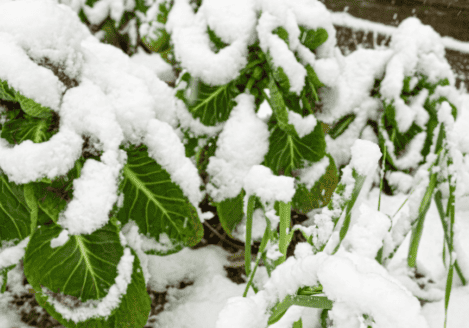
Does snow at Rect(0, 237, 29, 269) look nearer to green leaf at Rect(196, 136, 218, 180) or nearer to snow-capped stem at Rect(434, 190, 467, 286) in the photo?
green leaf at Rect(196, 136, 218, 180)

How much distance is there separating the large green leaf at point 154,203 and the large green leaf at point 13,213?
16cm

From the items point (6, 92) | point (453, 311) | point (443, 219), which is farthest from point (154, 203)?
point (453, 311)

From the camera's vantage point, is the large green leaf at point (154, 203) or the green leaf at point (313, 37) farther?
the green leaf at point (313, 37)

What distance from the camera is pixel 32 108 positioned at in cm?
53

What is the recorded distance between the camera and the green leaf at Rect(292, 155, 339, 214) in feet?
2.78

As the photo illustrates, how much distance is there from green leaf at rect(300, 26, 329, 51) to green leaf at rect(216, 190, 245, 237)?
1.30 feet

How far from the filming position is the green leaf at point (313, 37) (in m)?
0.79

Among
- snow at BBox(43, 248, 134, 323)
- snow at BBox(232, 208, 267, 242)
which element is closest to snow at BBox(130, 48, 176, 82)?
snow at BBox(232, 208, 267, 242)

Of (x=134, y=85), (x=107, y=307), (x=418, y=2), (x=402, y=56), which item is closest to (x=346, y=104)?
(x=402, y=56)

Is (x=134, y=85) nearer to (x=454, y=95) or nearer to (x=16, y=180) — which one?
(x=16, y=180)

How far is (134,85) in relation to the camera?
68 centimetres

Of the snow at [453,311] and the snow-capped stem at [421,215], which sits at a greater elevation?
the snow-capped stem at [421,215]

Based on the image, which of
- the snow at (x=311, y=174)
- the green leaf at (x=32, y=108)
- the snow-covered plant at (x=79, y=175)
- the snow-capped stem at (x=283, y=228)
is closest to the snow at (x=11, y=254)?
the snow-covered plant at (x=79, y=175)

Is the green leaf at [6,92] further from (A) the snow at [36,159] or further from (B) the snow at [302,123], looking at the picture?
(B) the snow at [302,123]
